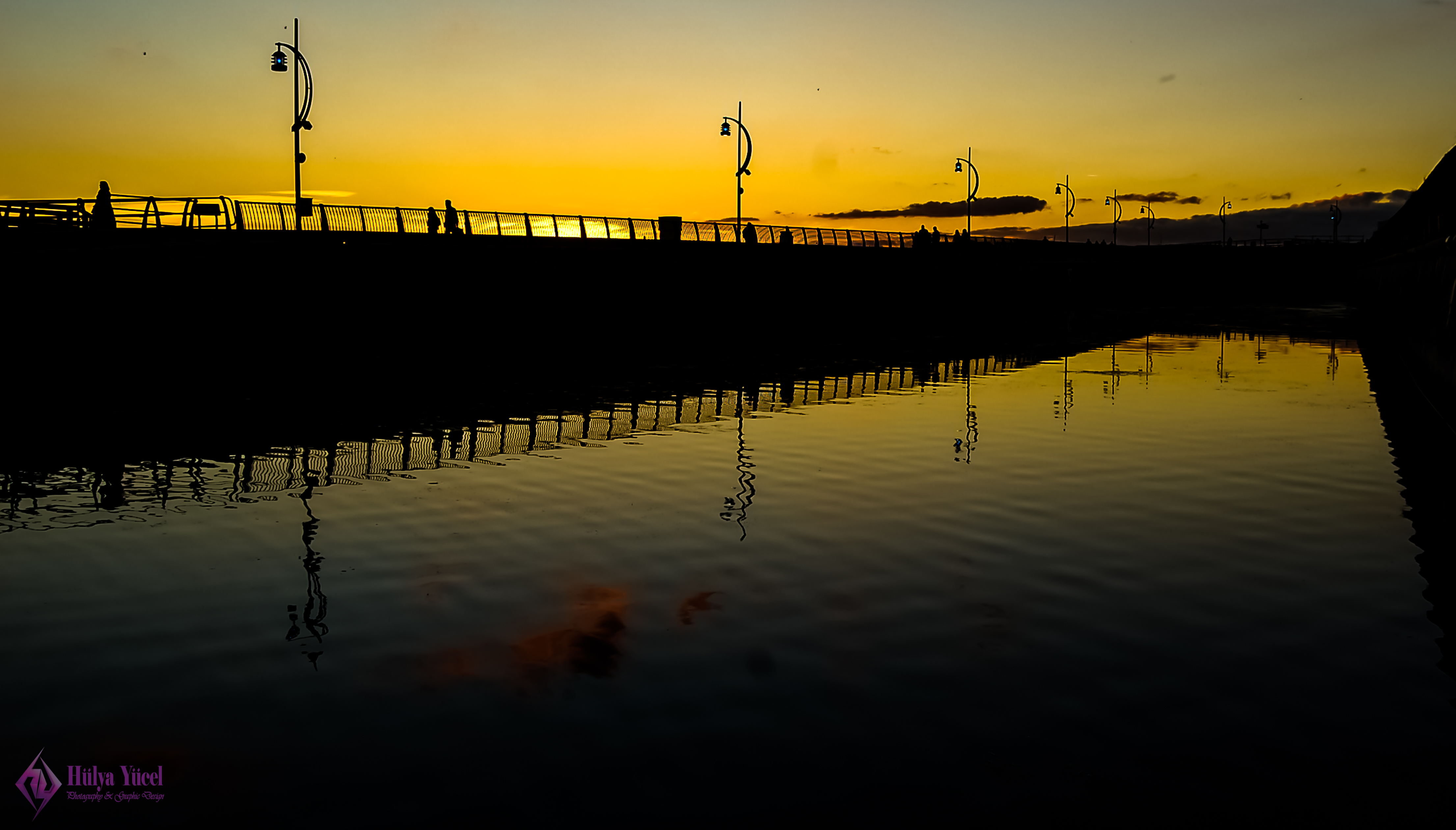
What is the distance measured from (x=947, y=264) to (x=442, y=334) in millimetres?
50976

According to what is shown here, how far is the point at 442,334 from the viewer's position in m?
48.3

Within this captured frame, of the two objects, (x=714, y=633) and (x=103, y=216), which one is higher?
(x=103, y=216)

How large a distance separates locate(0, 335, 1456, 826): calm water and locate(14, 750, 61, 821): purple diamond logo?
9 centimetres

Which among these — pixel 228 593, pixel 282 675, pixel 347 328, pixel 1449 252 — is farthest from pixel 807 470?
pixel 347 328

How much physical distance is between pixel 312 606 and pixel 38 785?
12.9 ft

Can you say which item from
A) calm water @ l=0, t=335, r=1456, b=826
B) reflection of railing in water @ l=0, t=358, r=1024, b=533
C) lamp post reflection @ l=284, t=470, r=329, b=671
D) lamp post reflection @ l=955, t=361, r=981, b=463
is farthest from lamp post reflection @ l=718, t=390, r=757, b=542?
lamp post reflection @ l=284, t=470, r=329, b=671

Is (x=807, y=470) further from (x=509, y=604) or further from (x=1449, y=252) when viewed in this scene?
(x=1449, y=252)

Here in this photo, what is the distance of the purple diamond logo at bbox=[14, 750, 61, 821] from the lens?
6754 millimetres

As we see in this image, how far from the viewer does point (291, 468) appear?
1877cm

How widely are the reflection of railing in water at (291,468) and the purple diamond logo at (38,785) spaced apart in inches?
326

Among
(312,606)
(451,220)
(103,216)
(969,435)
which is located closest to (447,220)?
(451,220)

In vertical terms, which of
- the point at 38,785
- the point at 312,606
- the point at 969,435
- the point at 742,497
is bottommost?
the point at 38,785

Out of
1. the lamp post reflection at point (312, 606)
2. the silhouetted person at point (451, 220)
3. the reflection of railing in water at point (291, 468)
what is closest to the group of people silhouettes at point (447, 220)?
the silhouetted person at point (451, 220)

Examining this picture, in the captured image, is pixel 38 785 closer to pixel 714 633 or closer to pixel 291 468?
pixel 714 633
